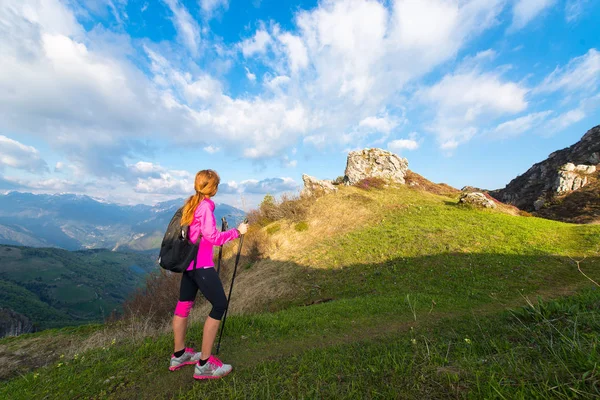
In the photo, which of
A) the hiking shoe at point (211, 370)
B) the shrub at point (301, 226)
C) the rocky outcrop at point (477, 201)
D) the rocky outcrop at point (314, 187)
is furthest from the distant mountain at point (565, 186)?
the hiking shoe at point (211, 370)

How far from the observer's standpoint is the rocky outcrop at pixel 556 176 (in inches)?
1209

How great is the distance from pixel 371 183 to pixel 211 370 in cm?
3297

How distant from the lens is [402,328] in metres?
7.18

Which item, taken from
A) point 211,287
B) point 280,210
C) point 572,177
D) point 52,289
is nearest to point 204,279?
point 211,287

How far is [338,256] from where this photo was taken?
19.1 meters

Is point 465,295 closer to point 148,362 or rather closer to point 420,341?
point 420,341

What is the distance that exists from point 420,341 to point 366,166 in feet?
117

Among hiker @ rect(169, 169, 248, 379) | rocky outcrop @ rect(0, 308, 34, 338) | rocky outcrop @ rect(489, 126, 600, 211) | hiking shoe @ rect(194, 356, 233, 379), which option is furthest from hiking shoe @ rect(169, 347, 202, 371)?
rocky outcrop @ rect(0, 308, 34, 338)

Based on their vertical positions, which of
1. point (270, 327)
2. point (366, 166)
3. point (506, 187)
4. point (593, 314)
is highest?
point (366, 166)

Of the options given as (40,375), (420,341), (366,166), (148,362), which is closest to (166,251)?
(148,362)

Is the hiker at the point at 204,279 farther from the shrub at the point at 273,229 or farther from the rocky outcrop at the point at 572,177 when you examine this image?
the rocky outcrop at the point at 572,177

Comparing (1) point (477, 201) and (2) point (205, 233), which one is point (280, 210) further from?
(2) point (205, 233)

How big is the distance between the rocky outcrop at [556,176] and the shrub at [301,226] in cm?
2859

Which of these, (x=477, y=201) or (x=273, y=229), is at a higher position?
(x=273, y=229)
